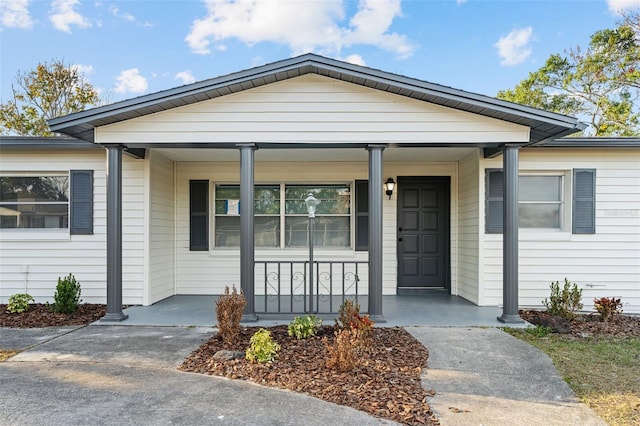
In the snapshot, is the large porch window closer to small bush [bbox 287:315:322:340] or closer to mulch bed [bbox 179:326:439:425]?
small bush [bbox 287:315:322:340]

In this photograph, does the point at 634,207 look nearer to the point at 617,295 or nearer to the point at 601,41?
the point at 617,295

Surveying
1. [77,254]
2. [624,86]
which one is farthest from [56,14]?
[624,86]

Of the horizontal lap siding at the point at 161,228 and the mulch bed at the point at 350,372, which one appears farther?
the horizontal lap siding at the point at 161,228

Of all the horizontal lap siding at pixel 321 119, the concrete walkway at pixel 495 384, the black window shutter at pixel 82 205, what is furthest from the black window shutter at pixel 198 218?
the concrete walkway at pixel 495 384

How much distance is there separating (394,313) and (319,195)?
280 cm

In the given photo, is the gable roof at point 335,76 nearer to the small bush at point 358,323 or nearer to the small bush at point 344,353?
the small bush at point 358,323

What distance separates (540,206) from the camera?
6.70 m

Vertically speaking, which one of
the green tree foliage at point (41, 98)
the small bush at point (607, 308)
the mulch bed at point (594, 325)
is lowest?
the mulch bed at point (594, 325)

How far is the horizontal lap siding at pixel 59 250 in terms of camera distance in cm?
662

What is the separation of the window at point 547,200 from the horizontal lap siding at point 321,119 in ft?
4.77

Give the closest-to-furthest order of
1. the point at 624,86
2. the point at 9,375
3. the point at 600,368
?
the point at 9,375, the point at 600,368, the point at 624,86

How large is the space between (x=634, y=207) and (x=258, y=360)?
666 cm

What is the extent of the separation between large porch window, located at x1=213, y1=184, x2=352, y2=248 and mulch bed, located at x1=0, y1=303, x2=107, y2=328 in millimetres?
2365

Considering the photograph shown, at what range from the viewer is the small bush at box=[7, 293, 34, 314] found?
240 inches
